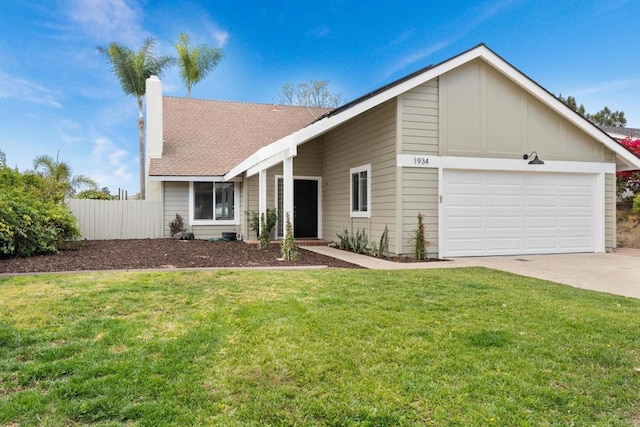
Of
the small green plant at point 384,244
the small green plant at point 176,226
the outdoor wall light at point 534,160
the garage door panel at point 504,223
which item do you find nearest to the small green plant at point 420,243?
the small green plant at point 384,244

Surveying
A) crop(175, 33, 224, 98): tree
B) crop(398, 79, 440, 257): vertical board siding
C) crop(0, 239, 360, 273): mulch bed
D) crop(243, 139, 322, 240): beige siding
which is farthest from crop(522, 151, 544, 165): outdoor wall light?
crop(175, 33, 224, 98): tree

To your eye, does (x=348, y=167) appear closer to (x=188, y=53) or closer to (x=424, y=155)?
(x=424, y=155)

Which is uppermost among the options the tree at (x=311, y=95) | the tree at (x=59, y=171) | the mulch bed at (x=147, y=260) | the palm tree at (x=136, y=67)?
the tree at (x=311, y=95)

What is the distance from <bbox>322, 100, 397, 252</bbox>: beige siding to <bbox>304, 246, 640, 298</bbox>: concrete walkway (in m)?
1.22

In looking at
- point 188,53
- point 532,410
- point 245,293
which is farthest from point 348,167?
point 188,53

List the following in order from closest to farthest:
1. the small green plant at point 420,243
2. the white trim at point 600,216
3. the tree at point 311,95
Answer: the small green plant at point 420,243
the white trim at point 600,216
the tree at point 311,95

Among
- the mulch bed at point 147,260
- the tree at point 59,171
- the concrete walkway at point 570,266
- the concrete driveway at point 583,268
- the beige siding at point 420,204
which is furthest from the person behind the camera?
the tree at point 59,171

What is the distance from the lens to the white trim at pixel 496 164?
9555mm

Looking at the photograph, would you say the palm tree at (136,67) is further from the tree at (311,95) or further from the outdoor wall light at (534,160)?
the outdoor wall light at (534,160)

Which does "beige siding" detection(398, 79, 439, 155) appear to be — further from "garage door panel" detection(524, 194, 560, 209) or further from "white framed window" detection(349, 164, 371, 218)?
"garage door panel" detection(524, 194, 560, 209)

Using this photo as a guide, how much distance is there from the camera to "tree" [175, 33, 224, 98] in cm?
2344

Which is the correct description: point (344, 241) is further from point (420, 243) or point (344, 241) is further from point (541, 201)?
point (541, 201)

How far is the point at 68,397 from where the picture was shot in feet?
8.58

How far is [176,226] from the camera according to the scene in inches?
543
